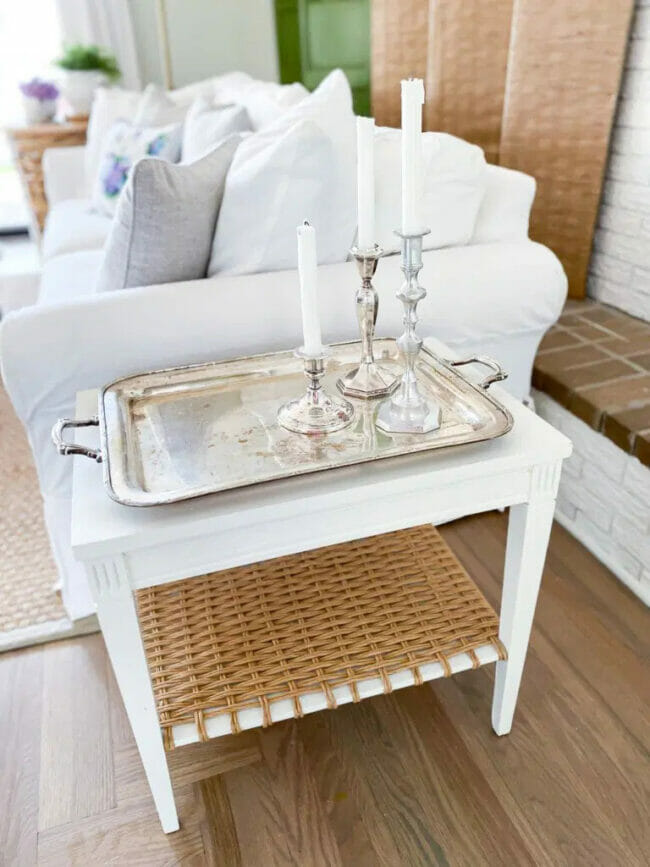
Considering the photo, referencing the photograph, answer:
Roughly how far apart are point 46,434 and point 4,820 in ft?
2.05

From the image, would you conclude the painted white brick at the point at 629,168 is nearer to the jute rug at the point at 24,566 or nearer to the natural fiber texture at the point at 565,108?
the natural fiber texture at the point at 565,108

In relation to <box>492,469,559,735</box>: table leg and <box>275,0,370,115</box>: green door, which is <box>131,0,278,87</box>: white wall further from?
<box>492,469,559,735</box>: table leg

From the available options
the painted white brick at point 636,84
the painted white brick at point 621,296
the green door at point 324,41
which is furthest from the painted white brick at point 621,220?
the green door at point 324,41

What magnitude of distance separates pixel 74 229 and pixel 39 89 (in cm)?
134

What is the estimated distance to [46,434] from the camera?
123 cm

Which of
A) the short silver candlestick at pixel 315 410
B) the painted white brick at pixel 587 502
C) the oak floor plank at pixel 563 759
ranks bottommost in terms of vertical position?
the oak floor plank at pixel 563 759

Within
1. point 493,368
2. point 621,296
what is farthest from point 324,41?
point 493,368

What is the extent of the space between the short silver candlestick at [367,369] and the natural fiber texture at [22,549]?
0.85 meters

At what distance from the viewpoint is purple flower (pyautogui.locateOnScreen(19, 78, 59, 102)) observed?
330 centimetres

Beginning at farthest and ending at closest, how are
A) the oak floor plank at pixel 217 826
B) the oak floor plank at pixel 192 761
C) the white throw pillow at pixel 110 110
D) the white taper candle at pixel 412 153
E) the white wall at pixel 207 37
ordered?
1. the white wall at pixel 207 37
2. the white throw pillow at pixel 110 110
3. the oak floor plank at pixel 192 761
4. the oak floor plank at pixel 217 826
5. the white taper candle at pixel 412 153

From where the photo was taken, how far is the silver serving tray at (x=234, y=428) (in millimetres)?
836

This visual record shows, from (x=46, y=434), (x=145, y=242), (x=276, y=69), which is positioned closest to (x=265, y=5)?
(x=276, y=69)

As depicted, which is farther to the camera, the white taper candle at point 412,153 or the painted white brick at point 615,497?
the painted white brick at point 615,497

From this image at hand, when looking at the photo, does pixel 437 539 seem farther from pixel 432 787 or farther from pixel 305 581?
pixel 432 787
